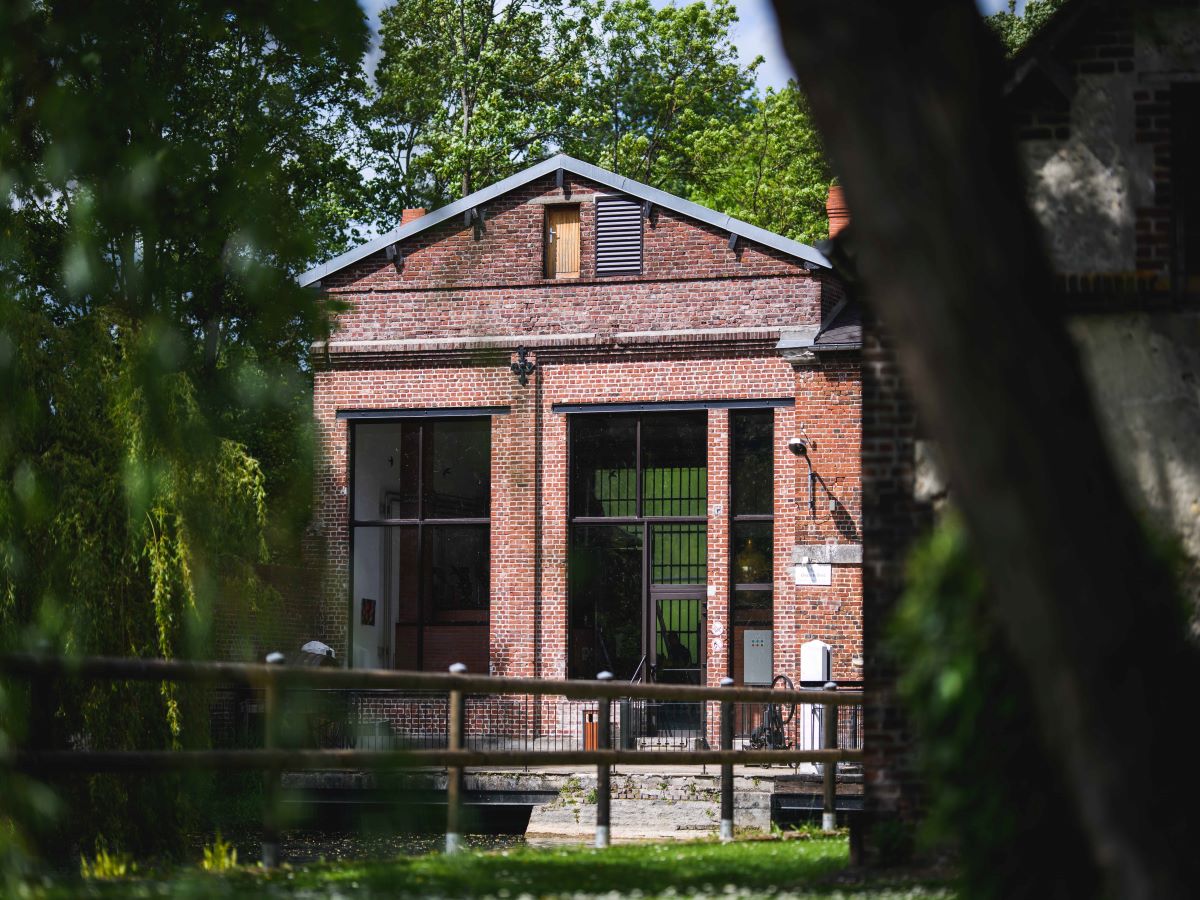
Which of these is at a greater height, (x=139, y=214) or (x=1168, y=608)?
(x=139, y=214)

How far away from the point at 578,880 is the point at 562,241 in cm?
1836

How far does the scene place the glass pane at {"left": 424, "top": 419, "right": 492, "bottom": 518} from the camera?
25672mm

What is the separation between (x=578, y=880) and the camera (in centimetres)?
757

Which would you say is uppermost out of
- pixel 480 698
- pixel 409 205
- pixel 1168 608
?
pixel 409 205

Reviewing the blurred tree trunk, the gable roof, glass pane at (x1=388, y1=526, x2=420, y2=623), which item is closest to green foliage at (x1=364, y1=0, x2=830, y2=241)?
the blurred tree trunk

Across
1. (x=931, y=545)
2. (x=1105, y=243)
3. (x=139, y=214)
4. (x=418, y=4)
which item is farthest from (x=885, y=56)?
(x=1105, y=243)

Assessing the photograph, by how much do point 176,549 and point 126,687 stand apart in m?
1.34

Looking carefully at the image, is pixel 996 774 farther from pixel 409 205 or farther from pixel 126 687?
pixel 126 687

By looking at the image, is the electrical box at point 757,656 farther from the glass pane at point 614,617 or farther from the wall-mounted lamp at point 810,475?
the wall-mounted lamp at point 810,475

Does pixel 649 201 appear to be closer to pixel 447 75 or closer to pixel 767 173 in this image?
pixel 767 173

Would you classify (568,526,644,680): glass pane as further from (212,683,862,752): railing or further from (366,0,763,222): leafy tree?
(366,0,763,222): leafy tree

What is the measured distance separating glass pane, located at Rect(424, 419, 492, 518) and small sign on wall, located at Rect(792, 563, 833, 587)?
5431mm

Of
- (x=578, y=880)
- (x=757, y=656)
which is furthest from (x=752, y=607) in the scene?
(x=578, y=880)

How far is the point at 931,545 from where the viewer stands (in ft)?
17.3
